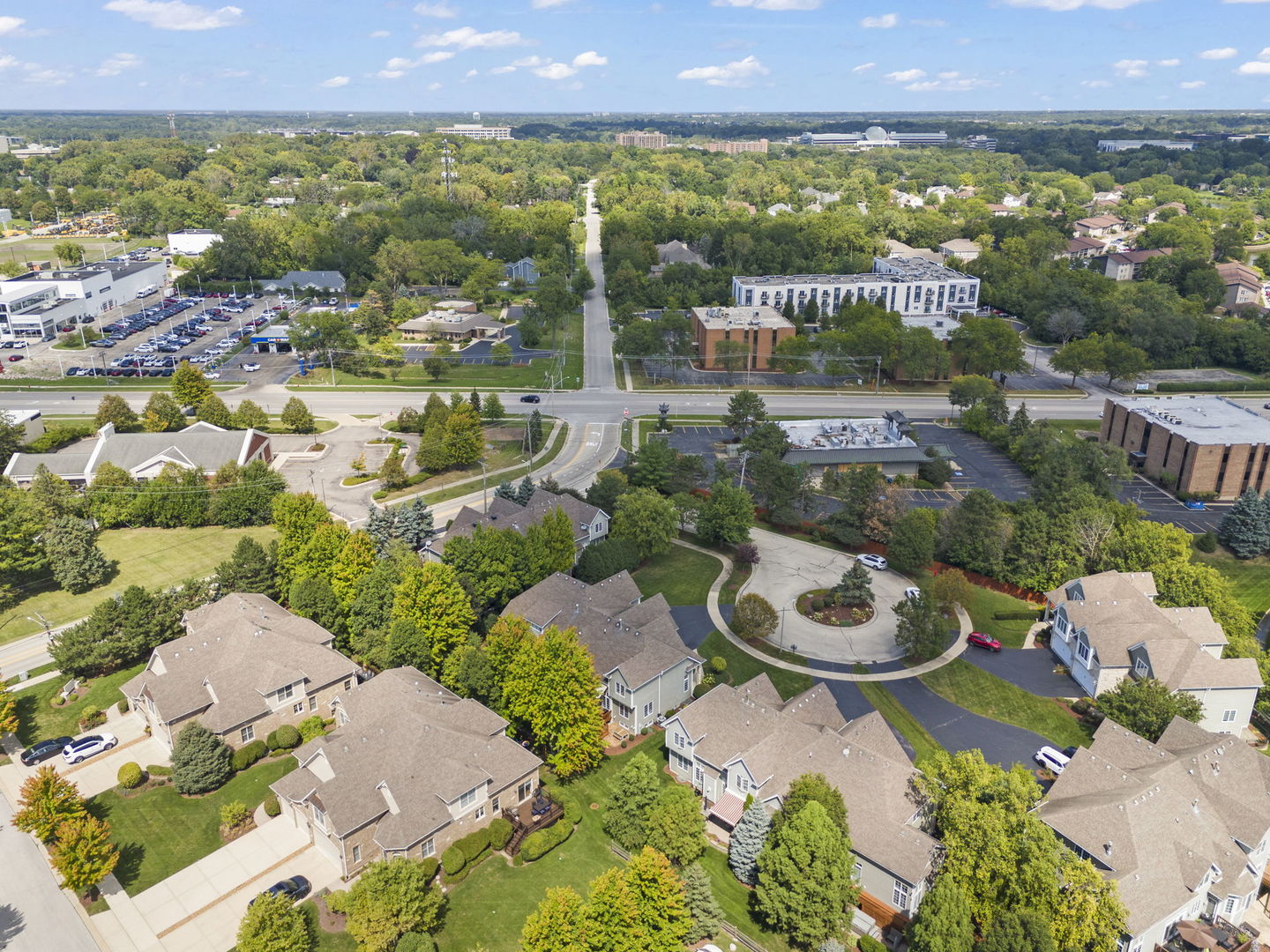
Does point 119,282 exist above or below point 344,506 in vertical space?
above

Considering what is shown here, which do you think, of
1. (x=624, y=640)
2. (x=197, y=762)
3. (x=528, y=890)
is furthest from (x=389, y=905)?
(x=624, y=640)

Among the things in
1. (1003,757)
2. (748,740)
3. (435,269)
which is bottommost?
(1003,757)

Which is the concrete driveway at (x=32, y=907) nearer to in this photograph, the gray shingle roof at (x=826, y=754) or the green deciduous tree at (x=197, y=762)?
the green deciduous tree at (x=197, y=762)

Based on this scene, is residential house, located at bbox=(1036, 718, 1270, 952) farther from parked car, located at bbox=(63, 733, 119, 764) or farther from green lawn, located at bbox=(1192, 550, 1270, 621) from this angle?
parked car, located at bbox=(63, 733, 119, 764)

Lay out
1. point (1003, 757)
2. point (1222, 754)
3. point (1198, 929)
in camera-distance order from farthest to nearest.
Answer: point (1003, 757), point (1222, 754), point (1198, 929)

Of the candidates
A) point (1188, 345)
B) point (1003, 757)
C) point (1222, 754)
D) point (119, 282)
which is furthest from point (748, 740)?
point (119, 282)

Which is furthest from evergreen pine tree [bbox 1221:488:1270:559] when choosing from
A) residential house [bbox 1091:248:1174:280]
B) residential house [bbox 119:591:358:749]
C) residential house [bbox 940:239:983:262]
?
residential house [bbox 1091:248:1174:280]

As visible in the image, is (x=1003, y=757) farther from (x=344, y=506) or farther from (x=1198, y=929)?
(x=344, y=506)
